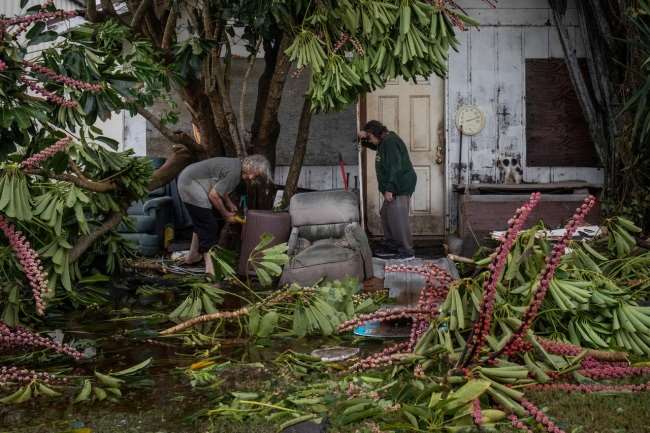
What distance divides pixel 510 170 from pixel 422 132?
128 cm

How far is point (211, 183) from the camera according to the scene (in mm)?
8461

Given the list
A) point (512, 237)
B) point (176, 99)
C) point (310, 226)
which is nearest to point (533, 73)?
point (310, 226)

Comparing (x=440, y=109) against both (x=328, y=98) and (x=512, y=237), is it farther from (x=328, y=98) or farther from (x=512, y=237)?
(x=512, y=237)

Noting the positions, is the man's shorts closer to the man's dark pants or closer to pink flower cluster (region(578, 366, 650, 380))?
the man's dark pants

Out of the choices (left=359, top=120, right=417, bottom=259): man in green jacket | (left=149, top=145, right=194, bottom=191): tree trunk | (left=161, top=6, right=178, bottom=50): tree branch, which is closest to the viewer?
(left=161, top=6, right=178, bottom=50): tree branch

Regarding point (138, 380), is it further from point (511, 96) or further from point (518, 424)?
point (511, 96)

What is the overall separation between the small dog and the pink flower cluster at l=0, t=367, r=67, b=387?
743cm

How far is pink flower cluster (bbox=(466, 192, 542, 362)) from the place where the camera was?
11.3ft

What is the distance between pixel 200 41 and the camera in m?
7.71

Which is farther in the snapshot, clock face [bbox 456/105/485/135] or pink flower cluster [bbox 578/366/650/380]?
clock face [bbox 456/105/485/135]

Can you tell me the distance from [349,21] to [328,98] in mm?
706

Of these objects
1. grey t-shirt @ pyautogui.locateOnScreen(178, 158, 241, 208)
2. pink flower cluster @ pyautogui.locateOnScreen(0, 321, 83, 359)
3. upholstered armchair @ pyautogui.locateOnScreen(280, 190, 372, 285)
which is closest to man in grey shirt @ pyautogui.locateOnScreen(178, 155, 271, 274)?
grey t-shirt @ pyautogui.locateOnScreen(178, 158, 241, 208)

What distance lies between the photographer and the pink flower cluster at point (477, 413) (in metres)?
3.22

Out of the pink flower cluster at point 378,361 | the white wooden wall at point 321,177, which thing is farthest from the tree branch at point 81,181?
the white wooden wall at point 321,177
